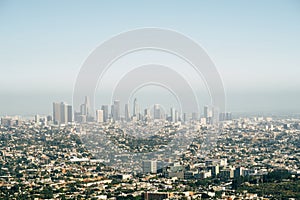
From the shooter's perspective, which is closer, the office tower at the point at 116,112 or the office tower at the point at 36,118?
the office tower at the point at 116,112

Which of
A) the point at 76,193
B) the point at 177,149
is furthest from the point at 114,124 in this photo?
the point at 76,193

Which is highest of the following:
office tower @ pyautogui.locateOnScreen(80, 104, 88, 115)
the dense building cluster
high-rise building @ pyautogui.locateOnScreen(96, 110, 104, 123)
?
office tower @ pyautogui.locateOnScreen(80, 104, 88, 115)

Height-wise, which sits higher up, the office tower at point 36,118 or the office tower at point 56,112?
the office tower at point 56,112

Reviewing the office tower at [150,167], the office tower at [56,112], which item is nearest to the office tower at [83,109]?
the office tower at [150,167]

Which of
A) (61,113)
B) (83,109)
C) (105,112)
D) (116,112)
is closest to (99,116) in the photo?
(105,112)

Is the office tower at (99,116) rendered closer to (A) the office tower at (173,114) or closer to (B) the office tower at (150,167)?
(A) the office tower at (173,114)

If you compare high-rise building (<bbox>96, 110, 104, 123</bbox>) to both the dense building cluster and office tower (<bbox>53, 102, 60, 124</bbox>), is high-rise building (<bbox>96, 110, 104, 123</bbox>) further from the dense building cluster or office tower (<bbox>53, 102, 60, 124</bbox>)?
office tower (<bbox>53, 102, 60, 124</bbox>)

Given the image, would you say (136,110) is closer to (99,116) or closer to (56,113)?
(99,116)

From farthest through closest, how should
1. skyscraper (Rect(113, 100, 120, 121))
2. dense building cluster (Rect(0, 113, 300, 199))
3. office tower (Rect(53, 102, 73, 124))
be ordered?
office tower (Rect(53, 102, 73, 124)) → skyscraper (Rect(113, 100, 120, 121)) → dense building cluster (Rect(0, 113, 300, 199))

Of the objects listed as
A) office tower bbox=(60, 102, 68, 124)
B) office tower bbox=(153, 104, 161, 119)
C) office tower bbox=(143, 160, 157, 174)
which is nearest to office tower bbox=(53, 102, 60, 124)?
office tower bbox=(60, 102, 68, 124)

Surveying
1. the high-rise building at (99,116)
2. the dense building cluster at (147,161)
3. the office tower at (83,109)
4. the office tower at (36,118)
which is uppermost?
the office tower at (83,109)
